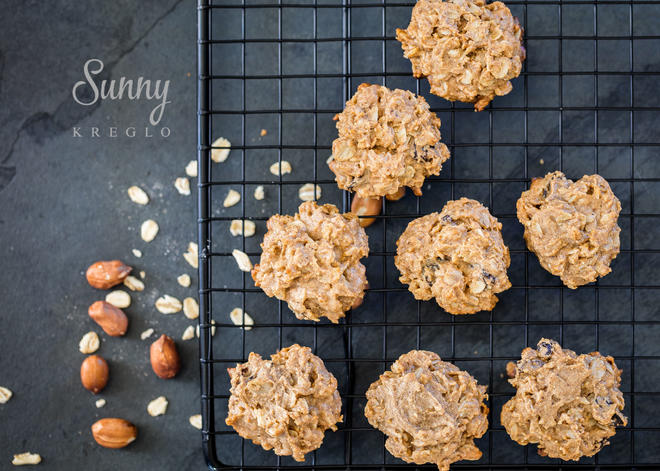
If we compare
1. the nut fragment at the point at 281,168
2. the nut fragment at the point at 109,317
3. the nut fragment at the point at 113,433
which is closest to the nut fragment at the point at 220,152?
the nut fragment at the point at 281,168

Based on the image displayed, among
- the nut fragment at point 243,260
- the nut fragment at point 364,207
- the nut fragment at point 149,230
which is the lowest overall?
the nut fragment at point 243,260

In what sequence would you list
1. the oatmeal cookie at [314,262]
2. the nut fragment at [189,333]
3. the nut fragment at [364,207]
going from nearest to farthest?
1. the oatmeal cookie at [314,262]
2. the nut fragment at [364,207]
3. the nut fragment at [189,333]

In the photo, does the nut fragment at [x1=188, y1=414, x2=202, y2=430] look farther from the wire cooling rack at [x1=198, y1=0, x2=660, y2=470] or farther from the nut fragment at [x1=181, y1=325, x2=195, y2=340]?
the nut fragment at [x1=181, y1=325, x2=195, y2=340]

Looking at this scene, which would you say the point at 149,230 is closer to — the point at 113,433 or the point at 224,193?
the point at 224,193

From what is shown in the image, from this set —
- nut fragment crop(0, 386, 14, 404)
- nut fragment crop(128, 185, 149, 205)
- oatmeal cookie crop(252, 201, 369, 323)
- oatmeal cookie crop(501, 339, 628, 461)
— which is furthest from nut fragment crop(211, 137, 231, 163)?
oatmeal cookie crop(501, 339, 628, 461)

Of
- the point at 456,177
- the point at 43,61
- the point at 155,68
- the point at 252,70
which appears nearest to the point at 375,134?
the point at 456,177

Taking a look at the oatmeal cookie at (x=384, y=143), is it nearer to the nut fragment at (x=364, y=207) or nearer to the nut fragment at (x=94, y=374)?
the nut fragment at (x=364, y=207)
